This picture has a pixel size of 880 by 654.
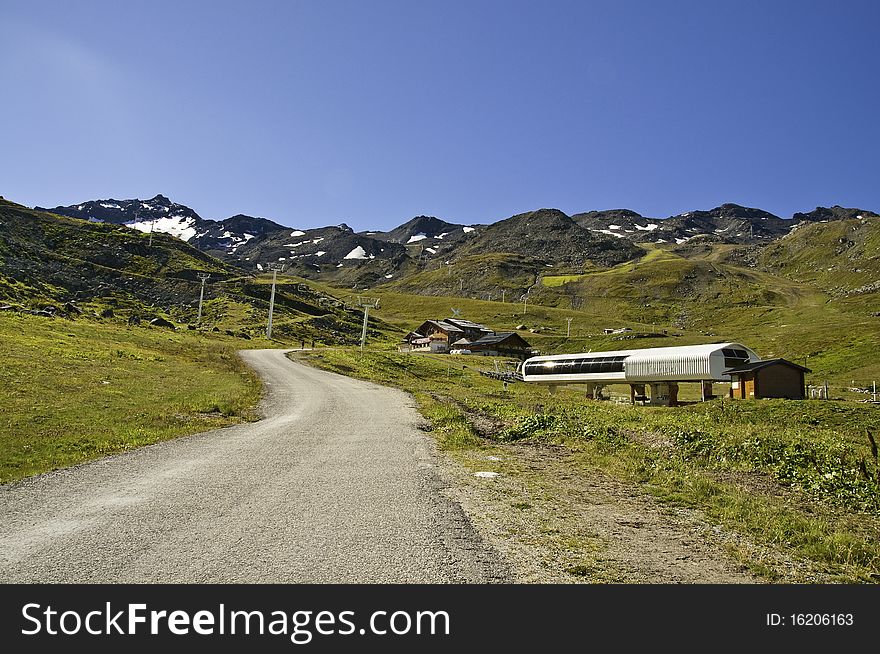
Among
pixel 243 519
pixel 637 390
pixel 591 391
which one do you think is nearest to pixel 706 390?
pixel 637 390

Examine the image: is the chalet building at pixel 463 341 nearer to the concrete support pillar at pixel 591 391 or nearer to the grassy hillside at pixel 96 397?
the concrete support pillar at pixel 591 391

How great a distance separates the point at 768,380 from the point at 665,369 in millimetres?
9342

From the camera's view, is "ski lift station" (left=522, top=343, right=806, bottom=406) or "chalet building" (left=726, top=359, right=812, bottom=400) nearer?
"chalet building" (left=726, top=359, right=812, bottom=400)

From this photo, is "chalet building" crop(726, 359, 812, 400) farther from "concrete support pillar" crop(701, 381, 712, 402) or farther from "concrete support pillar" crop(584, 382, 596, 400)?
"concrete support pillar" crop(584, 382, 596, 400)

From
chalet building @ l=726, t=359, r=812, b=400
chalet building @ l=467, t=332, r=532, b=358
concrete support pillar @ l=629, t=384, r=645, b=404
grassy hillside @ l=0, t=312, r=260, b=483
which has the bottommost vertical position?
grassy hillside @ l=0, t=312, r=260, b=483

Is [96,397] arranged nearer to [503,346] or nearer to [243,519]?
[243,519]

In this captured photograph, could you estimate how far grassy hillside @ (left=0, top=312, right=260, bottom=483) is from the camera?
16797 millimetres

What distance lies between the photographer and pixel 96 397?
88.9 ft

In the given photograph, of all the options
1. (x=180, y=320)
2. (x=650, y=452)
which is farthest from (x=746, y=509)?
(x=180, y=320)

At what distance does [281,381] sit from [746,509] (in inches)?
1556

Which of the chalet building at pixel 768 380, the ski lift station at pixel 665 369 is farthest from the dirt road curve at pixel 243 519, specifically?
the chalet building at pixel 768 380

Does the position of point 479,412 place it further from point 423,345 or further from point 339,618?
point 423,345

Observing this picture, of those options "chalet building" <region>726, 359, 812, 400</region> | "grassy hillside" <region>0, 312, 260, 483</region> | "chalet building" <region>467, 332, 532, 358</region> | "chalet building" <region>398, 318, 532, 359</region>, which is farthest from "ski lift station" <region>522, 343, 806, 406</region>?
"chalet building" <region>398, 318, 532, 359</region>

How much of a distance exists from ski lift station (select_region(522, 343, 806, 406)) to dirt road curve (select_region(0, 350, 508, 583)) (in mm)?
44980
